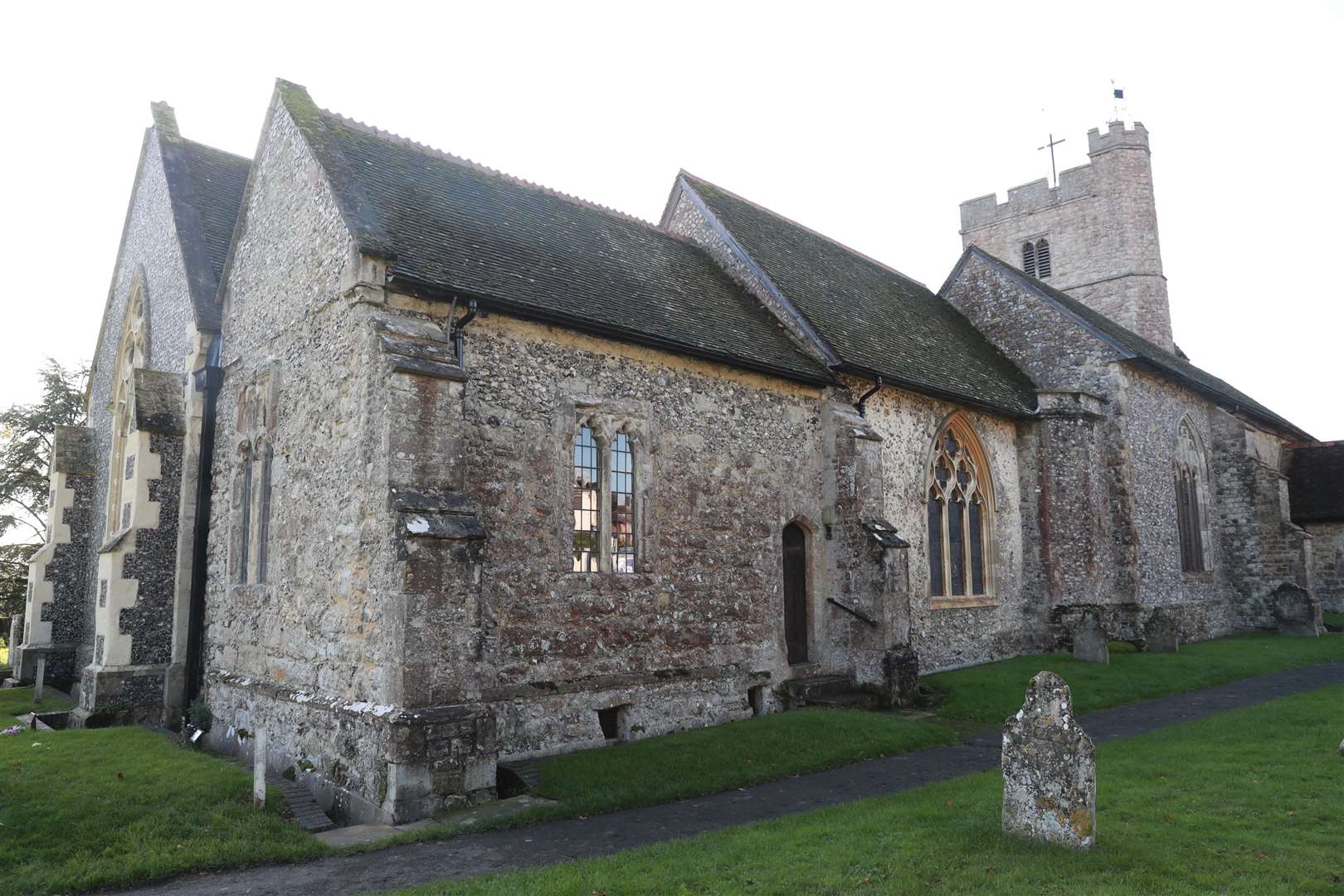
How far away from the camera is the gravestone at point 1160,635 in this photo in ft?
65.8

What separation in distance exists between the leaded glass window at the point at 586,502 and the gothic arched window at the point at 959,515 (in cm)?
852

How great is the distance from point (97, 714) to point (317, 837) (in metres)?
7.51

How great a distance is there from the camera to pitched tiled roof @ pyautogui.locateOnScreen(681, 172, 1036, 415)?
58.6 ft

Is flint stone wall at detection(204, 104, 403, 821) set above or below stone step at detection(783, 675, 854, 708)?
above

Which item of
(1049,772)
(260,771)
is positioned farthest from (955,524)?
(260,771)

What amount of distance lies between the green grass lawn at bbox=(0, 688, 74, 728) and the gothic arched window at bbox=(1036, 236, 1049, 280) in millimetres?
34468

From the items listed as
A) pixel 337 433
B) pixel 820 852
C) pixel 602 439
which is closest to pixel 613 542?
pixel 602 439

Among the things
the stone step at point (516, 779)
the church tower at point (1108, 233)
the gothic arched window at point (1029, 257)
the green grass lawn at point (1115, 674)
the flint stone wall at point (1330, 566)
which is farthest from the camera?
the gothic arched window at point (1029, 257)

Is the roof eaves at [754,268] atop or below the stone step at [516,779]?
atop

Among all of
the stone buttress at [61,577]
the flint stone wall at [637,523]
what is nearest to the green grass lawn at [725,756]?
the flint stone wall at [637,523]

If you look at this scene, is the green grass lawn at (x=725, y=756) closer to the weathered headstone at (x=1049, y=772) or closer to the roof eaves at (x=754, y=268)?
the weathered headstone at (x=1049, y=772)

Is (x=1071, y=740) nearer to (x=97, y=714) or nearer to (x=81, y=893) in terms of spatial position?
(x=81, y=893)

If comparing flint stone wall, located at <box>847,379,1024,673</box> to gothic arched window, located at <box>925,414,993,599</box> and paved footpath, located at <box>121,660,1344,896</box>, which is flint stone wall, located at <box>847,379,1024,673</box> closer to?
gothic arched window, located at <box>925,414,993,599</box>

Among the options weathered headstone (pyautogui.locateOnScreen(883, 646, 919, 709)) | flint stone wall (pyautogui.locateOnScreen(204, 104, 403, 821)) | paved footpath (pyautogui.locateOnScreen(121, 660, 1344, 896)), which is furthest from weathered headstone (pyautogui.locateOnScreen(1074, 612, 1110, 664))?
flint stone wall (pyautogui.locateOnScreen(204, 104, 403, 821))
